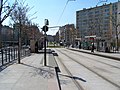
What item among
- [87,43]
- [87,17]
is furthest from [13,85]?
[87,17]

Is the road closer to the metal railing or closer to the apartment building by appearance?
the metal railing

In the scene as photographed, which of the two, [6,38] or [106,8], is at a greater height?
[106,8]

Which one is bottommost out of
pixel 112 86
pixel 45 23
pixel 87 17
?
pixel 112 86

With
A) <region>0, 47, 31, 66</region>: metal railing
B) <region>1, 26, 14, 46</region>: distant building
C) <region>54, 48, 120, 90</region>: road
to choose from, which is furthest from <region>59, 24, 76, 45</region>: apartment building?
<region>54, 48, 120, 90</region>: road

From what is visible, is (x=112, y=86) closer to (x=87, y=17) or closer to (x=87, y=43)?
(x=87, y=43)

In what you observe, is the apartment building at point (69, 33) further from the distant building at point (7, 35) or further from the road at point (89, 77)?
the road at point (89, 77)

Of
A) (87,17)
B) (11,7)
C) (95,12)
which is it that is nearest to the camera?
(11,7)

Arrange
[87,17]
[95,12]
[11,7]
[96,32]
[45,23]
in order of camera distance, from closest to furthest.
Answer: [11,7] → [45,23] → [96,32] → [95,12] → [87,17]

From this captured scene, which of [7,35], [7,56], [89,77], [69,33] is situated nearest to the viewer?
[89,77]

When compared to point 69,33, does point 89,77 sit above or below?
below

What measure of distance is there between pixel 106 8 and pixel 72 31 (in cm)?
4276

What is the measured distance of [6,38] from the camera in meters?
105

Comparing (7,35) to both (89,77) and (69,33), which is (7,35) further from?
(89,77)

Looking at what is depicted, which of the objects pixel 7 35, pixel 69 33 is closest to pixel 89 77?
pixel 7 35
